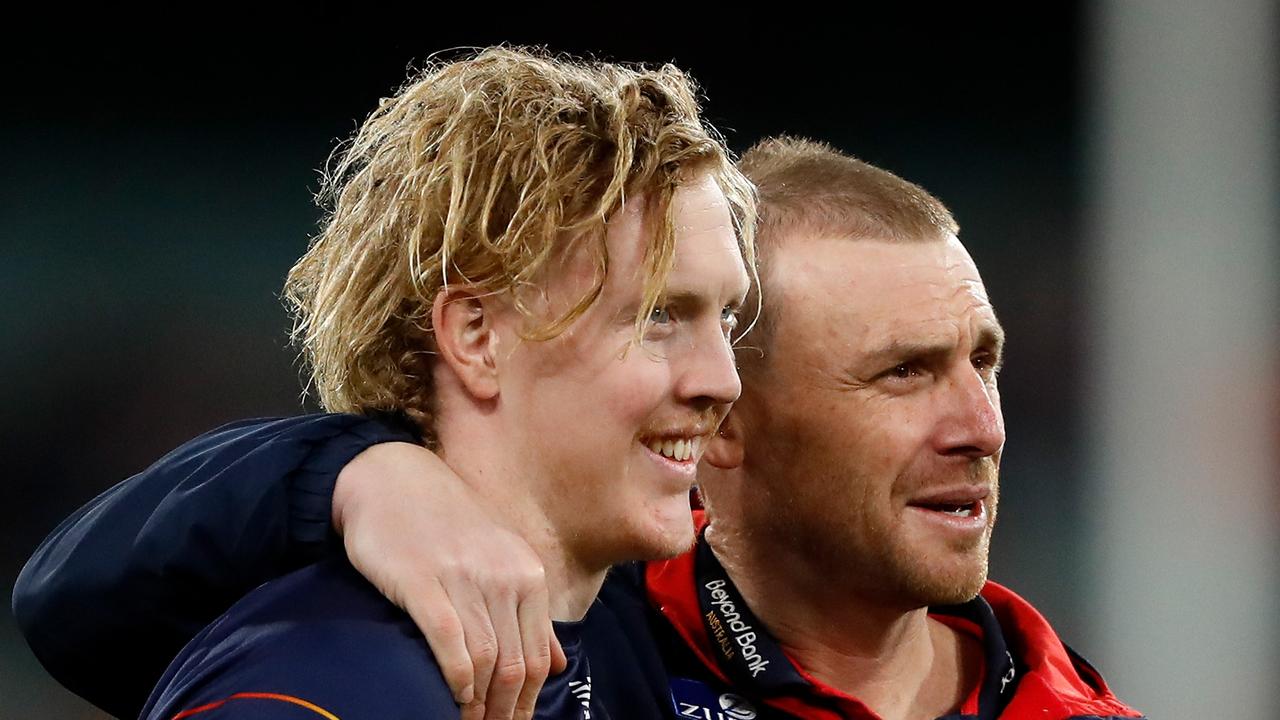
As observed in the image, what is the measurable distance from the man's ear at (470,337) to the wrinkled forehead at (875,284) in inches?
Result: 26.2

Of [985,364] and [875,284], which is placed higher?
[875,284]

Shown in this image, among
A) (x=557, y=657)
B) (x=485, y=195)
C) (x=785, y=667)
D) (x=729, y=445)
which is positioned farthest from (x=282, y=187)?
(x=557, y=657)

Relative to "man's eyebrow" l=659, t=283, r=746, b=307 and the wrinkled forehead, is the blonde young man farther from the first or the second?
the wrinkled forehead

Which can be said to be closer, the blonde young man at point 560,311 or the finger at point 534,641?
the finger at point 534,641

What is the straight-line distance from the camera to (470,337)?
1682mm

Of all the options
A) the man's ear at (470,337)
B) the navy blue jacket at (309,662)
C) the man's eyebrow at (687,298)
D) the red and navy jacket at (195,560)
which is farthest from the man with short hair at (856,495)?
the navy blue jacket at (309,662)

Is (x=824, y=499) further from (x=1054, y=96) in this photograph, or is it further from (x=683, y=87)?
(x=1054, y=96)

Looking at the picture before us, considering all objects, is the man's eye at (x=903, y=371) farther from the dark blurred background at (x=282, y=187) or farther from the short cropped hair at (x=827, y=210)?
the dark blurred background at (x=282, y=187)

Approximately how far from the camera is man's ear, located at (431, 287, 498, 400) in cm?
167

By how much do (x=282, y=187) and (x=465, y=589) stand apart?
3.95 m

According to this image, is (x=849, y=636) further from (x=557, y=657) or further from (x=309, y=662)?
(x=309, y=662)

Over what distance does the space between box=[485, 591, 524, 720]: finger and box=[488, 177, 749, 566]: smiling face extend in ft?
0.85

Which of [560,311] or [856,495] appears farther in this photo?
[856,495]

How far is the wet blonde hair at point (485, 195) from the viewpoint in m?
1.65
